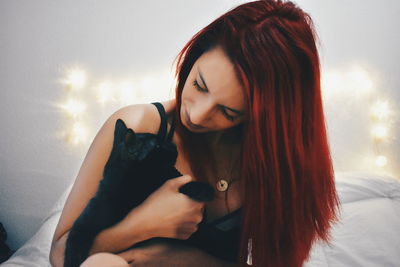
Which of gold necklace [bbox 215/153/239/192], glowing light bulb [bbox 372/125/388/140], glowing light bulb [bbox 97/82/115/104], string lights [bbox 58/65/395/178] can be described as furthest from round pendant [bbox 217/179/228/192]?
glowing light bulb [bbox 372/125/388/140]

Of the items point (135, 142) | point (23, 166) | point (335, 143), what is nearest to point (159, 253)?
point (135, 142)

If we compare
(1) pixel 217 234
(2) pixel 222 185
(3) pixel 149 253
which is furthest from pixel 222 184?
(3) pixel 149 253

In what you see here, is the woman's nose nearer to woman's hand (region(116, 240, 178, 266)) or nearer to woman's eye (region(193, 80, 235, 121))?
woman's eye (region(193, 80, 235, 121))

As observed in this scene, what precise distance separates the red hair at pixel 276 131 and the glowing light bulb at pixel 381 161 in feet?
2.60

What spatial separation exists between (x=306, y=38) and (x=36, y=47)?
0.95 m

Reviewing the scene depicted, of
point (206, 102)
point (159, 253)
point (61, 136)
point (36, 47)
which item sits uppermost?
point (36, 47)

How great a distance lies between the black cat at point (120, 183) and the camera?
412 millimetres

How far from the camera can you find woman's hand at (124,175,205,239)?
0.46m

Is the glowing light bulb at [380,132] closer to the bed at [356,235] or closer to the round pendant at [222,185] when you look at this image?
the bed at [356,235]

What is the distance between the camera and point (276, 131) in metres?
0.49

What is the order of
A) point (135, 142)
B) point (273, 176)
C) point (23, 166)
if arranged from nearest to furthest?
point (135, 142), point (273, 176), point (23, 166)

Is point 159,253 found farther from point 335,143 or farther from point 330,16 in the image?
point 330,16

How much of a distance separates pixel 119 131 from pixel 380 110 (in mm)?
1285

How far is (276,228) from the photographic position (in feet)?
1.87
